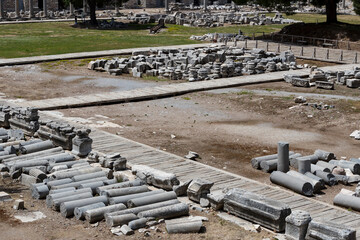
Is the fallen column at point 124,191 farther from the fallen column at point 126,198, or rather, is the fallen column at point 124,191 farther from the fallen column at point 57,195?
the fallen column at point 57,195

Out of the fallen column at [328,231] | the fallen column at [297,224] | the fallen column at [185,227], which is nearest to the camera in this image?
the fallen column at [328,231]

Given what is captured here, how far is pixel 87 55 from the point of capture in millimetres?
39500

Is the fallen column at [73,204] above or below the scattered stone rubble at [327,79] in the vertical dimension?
below

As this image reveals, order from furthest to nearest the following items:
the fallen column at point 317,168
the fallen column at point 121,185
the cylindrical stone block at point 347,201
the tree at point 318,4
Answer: the tree at point 318,4 < the fallen column at point 317,168 < the fallen column at point 121,185 < the cylindrical stone block at point 347,201

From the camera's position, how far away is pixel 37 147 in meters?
18.2

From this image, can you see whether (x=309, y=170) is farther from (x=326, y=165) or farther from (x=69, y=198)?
(x=69, y=198)

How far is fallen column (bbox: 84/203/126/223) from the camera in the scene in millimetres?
13219

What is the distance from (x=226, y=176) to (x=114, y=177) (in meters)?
2.78

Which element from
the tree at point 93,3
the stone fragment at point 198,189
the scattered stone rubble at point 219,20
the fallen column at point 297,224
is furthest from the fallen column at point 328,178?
the scattered stone rubble at point 219,20

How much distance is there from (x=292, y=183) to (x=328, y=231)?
3.63 metres

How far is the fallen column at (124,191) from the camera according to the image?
14.2 metres

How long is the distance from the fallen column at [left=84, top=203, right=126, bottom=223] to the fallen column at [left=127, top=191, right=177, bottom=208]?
30 cm

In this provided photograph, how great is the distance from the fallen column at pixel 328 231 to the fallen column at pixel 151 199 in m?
3.40

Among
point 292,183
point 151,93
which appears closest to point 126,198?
point 292,183
